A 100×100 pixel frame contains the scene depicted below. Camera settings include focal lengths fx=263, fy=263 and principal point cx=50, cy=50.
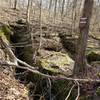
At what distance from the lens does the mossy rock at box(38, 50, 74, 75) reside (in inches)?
441

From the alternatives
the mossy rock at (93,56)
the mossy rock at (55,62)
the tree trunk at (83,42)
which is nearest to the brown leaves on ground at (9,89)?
the tree trunk at (83,42)

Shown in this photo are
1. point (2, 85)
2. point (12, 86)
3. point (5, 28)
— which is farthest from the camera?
point (5, 28)

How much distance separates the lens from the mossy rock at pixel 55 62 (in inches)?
441

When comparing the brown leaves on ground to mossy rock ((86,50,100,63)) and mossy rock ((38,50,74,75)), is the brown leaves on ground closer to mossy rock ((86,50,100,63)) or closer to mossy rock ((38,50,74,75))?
mossy rock ((38,50,74,75))

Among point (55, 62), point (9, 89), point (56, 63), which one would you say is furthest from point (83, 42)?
point (9, 89)

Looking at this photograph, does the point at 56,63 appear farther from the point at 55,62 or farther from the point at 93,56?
the point at 93,56

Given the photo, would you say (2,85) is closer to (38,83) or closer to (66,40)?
(38,83)

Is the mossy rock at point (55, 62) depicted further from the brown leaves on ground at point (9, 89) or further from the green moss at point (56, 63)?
the brown leaves on ground at point (9, 89)

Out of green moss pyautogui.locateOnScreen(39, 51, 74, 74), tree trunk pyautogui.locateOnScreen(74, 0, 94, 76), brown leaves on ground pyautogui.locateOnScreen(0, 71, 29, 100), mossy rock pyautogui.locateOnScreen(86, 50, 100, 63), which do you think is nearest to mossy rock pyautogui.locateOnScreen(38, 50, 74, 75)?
green moss pyautogui.locateOnScreen(39, 51, 74, 74)

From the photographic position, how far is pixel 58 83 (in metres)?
10.3

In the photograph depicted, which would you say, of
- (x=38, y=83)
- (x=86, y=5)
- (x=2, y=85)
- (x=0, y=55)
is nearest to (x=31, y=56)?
(x=38, y=83)

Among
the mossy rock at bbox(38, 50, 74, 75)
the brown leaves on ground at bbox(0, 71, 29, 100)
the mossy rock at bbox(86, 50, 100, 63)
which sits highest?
the brown leaves on ground at bbox(0, 71, 29, 100)

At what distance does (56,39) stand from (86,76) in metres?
6.92

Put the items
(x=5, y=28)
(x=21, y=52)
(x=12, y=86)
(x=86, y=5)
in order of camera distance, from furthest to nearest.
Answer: (x=5, y=28)
(x=21, y=52)
(x=86, y=5)
(x=12, y=86)
